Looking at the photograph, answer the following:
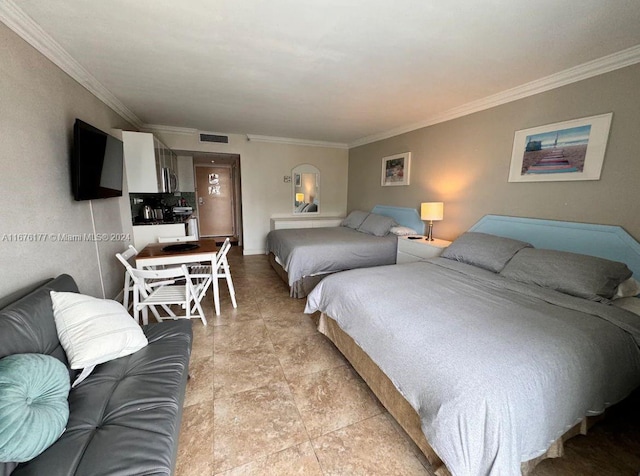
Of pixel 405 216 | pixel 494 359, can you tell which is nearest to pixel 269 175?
pixel 405 216

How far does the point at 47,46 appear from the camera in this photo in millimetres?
1853

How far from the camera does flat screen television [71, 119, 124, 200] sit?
6.75 ft

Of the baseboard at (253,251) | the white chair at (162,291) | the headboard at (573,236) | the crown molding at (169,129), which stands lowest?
the baseboard at (253,251)

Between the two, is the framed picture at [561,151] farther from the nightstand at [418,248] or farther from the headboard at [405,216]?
the headboard at [405,216]

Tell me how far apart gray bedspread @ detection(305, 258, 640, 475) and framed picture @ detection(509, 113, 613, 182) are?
1195 mm

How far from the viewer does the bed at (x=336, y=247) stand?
3279 millimetres

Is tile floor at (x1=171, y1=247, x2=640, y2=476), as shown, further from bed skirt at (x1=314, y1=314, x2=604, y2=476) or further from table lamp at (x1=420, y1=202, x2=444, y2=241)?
table lamp at (x1=420, y1=202, x2=444, y2=241)

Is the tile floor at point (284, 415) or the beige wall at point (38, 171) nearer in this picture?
the tile floor at point (284, 415)

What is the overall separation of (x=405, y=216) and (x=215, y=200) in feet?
17.5

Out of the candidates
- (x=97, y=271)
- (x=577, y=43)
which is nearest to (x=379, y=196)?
(x=577, y=43)

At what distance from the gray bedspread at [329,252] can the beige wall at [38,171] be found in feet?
6.66

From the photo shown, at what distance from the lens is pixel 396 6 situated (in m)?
1.48

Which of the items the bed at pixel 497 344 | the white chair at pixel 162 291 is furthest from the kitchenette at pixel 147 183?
the bed at pixel 497 344

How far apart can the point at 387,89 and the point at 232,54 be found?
1537mm
